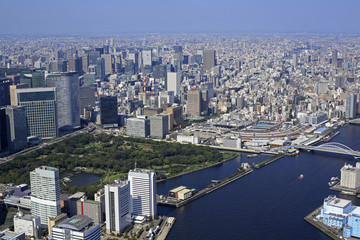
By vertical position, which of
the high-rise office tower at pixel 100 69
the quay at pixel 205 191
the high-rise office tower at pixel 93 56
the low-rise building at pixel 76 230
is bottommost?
the quay at pixel 205 191

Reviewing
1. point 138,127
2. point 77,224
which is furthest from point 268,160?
point 77,224

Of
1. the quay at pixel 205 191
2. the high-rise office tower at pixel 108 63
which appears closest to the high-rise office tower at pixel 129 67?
the high-rise office tower at pixel 108 63

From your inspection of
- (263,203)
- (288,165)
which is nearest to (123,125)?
(288,165)

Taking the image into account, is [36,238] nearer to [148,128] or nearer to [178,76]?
[148,128]

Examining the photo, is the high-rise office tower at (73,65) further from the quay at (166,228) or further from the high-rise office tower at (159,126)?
the quay at (166,228)

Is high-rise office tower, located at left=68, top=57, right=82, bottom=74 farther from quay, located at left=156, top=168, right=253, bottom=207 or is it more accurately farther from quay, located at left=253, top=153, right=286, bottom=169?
quay, located at left=156, top=168, right=253, bottom=207

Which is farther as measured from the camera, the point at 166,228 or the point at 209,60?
the point at 209,60

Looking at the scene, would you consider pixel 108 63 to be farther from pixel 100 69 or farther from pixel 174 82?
pixel 174 82
